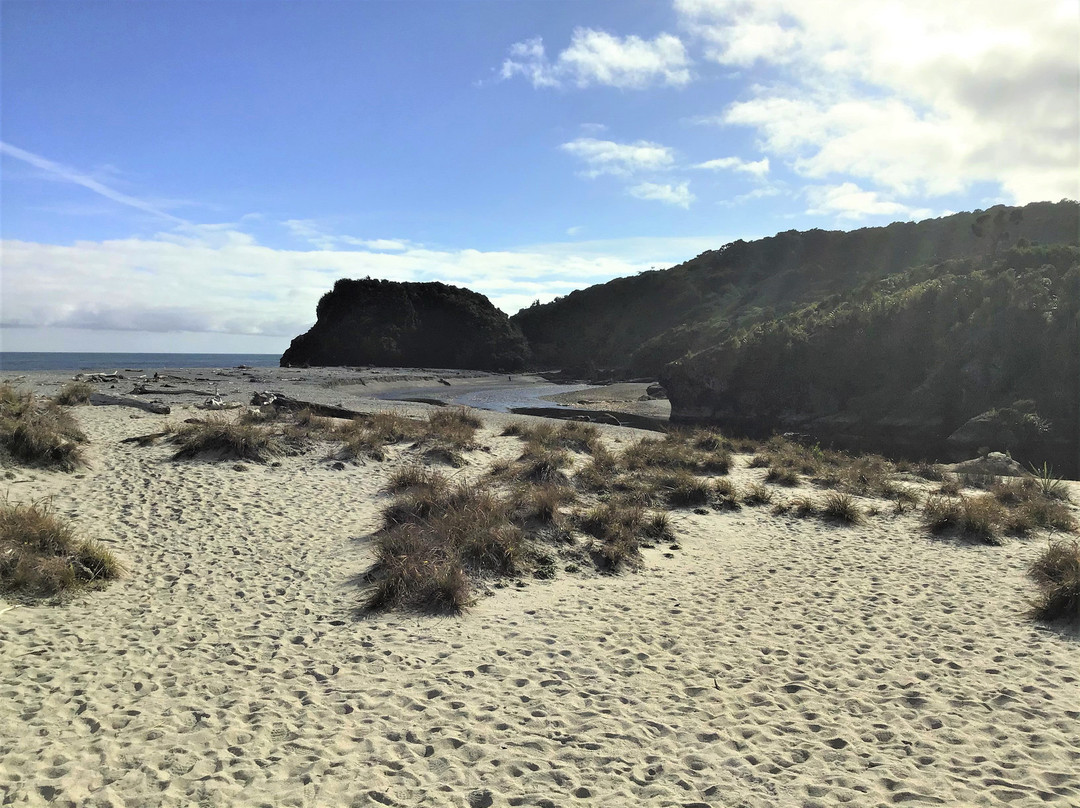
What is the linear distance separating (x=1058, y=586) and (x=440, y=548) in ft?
25.3

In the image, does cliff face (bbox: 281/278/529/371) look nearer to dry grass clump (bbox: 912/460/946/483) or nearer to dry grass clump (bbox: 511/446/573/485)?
dry grass clump (bbox: 511/446/573/485)

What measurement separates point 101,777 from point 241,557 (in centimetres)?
502

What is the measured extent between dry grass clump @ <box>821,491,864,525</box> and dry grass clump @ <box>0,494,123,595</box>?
39.6 feet

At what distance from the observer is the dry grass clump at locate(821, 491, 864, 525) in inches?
478

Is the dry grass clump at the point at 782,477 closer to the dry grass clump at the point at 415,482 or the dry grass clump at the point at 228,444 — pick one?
the dry grass clump at the point at 415,482

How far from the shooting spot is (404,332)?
86.8 meters

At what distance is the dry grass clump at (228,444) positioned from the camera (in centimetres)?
1385

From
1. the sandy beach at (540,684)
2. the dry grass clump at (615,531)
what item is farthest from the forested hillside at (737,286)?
the sandy beach at (540,684)

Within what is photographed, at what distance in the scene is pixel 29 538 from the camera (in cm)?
759

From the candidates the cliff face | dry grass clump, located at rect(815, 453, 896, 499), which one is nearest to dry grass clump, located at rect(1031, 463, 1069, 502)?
dry grass clump, located at rect(815, 453, 896, 499)

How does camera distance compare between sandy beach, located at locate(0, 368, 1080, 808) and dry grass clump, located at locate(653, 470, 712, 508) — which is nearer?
sandy beach, located at locate(0, 368, 1080, 808)

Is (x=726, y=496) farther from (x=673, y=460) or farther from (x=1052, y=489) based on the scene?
(x=1052, y=489)

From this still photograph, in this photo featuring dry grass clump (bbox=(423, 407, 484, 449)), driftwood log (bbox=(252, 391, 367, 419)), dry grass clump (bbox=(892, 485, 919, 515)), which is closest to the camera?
dry grass clump (bbox=(892, 485, 919, 515))

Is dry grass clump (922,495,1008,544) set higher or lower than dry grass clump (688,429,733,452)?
lower
